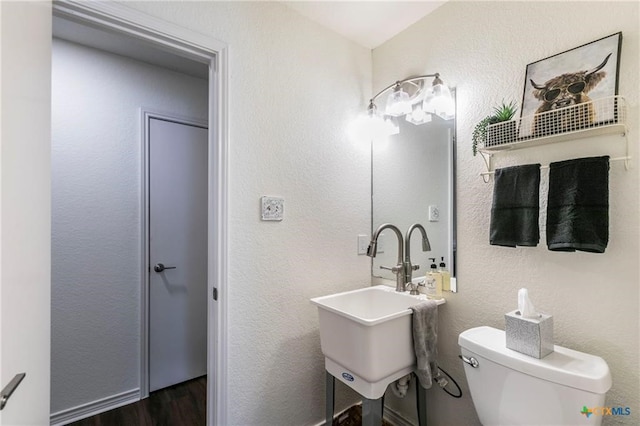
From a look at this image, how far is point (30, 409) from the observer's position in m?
0.83

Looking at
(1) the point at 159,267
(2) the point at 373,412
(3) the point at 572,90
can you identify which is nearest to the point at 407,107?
(3) the point at 572,90

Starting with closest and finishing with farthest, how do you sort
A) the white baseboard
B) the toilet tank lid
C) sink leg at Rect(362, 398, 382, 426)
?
the toilet tank lid
sink leg at Rect(362, 398, 382, 426)
the white baseboard

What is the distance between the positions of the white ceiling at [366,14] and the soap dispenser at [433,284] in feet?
4.51

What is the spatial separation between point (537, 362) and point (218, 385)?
4.15 feet

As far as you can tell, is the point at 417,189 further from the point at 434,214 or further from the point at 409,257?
the point at 409,257

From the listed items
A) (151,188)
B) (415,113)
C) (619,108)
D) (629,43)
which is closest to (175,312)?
(151,188)

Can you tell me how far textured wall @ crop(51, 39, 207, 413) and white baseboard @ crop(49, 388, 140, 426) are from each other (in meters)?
0.03

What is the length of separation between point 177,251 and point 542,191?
7.35 feet

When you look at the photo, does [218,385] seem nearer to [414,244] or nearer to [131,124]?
[414,244]

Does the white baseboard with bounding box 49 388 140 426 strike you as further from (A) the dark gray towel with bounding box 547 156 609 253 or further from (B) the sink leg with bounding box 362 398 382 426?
(A) the dark gray towel with bounding box 547 156 609 253

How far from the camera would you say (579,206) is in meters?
1.02

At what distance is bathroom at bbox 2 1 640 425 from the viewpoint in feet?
3.44

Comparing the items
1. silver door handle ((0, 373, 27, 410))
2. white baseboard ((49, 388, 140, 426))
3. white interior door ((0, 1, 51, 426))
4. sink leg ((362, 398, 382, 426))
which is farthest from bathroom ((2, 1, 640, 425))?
white baseboard ((49, 388, 140, 426))

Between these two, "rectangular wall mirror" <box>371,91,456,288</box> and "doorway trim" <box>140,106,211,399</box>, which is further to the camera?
"doorway trim" <box>140,106,211,399</box>
